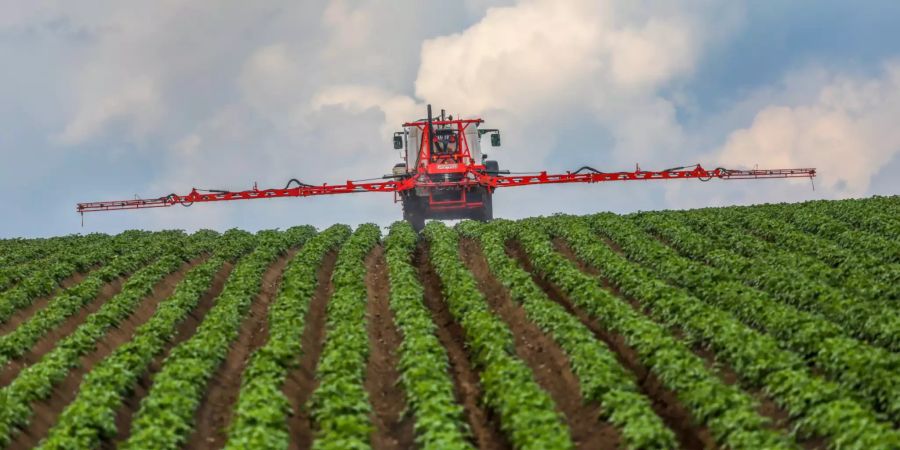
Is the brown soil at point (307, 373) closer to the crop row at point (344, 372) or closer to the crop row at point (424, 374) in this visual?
the crop row at point (344, 372)

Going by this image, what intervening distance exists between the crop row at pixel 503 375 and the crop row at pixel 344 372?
74.6 inches

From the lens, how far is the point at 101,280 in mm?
27391

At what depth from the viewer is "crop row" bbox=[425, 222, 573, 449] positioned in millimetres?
14086

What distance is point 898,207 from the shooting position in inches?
1344

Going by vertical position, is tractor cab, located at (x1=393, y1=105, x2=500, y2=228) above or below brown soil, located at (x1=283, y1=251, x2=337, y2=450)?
above

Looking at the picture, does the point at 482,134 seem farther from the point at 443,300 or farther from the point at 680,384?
the point at 680,384

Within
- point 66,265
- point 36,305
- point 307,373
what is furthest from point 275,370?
point 66,265

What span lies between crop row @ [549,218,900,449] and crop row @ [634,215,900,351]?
2178mm

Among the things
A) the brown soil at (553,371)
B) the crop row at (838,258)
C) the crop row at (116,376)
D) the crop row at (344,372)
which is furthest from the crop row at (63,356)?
the crop row at (838,258)

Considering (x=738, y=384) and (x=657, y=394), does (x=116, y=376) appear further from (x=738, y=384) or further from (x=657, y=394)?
(x=738, y=384)

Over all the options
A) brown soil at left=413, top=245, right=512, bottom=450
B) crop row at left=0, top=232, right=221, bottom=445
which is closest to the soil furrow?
brown soil at left=413, top=245, right=512, bottom=450

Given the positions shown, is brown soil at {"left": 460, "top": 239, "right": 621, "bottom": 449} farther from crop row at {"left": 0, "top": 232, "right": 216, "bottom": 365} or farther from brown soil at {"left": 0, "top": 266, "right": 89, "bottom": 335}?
brown soil at {"left": 0, "top": 266, "right": 89, "bottom": 335}

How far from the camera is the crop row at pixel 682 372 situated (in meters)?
14.2

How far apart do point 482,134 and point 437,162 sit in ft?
6.82
